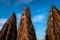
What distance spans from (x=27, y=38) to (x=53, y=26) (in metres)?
6.91

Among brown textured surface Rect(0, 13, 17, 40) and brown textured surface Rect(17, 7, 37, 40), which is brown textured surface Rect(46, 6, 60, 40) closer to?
brown textured surface Rect(17, 7, 37, 40)

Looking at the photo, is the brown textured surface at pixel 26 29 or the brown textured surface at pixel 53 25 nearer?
the brown textured surface at pixel 26 29

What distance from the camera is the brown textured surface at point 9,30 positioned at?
44.7 m

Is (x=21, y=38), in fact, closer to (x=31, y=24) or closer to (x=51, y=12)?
(x=31, y=24)

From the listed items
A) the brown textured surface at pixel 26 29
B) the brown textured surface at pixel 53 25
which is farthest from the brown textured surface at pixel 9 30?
the brown textured surface at pixel 53 25

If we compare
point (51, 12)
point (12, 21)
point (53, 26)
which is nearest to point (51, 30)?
point (53, 26)

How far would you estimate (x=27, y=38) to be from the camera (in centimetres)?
4219

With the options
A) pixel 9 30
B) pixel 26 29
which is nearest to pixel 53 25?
pixel 26 29

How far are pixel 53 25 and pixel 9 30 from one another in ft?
29.5

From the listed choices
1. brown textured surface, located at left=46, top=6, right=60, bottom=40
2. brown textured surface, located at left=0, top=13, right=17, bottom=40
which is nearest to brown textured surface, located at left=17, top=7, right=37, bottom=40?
brown textured surface, located at left=0, top=13, right=17, bottom=40

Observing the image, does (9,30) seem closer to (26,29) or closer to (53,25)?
(26,29)

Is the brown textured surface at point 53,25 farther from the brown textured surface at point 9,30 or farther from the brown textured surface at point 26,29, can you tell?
the brown textured surface at point 9,30

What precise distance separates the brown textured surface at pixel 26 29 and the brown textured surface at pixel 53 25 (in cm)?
401

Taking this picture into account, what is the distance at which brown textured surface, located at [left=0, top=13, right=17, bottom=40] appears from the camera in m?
44.7
